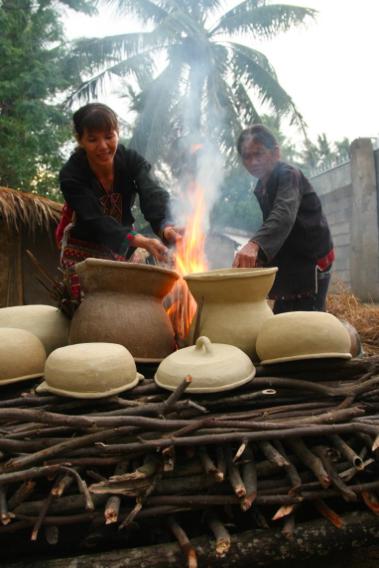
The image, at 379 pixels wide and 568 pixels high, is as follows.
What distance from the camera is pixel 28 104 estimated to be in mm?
11781

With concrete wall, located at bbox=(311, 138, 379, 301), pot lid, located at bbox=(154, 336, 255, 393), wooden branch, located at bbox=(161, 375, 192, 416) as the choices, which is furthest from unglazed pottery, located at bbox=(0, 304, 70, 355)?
concrete wall, located at bbox=(311, 138, 379, 301)

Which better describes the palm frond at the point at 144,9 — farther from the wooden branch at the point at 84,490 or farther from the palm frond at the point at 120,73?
the wooden branch at the point at 84,490

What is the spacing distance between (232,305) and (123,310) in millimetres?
448

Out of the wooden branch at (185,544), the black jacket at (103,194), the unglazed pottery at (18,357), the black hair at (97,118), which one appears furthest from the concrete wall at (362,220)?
the wooden branch at (185,544)

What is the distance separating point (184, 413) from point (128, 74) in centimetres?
1614

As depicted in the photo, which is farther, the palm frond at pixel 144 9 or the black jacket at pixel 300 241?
the palm frond at pixel 144 9

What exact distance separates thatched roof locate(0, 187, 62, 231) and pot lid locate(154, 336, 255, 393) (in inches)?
189

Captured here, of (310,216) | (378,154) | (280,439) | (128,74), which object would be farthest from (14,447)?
(128,74)

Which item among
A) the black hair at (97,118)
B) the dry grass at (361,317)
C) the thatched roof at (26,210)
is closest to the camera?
the black hair at (97,118)

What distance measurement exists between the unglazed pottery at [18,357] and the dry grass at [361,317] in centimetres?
291

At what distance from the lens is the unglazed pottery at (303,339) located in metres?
1.63

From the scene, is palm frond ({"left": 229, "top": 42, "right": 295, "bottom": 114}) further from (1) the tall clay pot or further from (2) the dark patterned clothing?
(1) the tall clay pot

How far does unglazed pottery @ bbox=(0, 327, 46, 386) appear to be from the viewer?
5.67 ft

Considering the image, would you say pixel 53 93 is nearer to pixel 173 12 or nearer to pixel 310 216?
pixel 173 12
